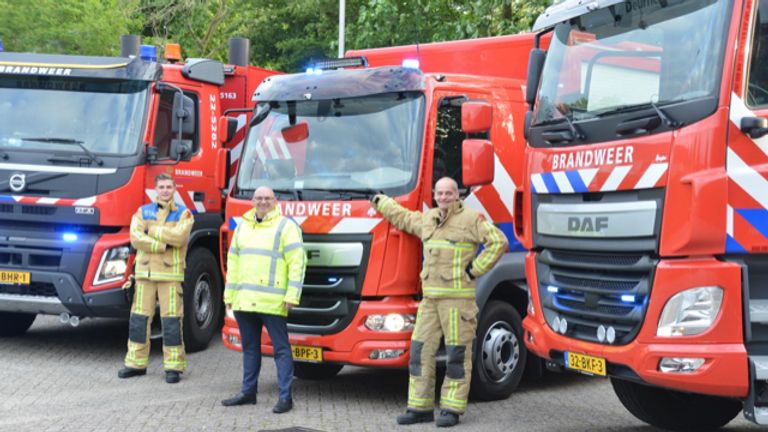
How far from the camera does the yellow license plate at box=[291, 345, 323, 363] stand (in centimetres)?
826

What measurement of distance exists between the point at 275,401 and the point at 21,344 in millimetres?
3828

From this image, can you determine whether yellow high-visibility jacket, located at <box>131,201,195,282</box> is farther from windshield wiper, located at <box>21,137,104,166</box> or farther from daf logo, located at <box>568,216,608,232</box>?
daf logo, located at <box>568,216,608,232</box>

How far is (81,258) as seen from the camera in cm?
973

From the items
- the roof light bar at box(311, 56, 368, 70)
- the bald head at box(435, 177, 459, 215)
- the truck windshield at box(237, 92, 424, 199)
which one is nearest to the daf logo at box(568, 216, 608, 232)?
the bald head at box(435, 177, 459, 215)

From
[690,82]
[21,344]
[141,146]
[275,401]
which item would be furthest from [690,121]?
[21,344]

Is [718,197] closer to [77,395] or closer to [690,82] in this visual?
[690,82]

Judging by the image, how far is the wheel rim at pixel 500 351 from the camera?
8.54m

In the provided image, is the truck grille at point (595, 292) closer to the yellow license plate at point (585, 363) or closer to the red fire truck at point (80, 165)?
the yellow license plate at point (585, 363)

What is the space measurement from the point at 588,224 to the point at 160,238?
4316mm

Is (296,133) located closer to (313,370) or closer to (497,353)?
(313,370)

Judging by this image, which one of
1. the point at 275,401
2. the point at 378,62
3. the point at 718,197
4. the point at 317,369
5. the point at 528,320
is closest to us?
the point at 718,197

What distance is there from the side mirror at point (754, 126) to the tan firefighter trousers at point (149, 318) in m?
5.55

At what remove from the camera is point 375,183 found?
26.9 feet

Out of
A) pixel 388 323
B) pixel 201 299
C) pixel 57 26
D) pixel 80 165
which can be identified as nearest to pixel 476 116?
pixel 388 323
